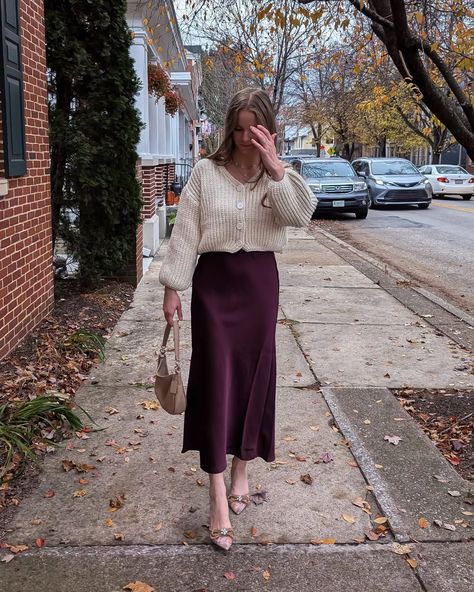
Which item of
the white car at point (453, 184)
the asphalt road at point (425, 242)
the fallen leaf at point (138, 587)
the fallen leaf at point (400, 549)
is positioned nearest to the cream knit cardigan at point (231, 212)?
the fallen leaf at point (138, 587)

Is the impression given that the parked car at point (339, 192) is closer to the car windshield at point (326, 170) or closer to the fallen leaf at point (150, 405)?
the car windshield at point (326, 170)

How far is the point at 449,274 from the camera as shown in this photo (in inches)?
422

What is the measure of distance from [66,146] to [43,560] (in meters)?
5.19

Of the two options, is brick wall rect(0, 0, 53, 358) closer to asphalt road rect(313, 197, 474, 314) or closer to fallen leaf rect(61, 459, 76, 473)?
fallen leaf rect(61, 459, 76, 473)

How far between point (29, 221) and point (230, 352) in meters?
3.27

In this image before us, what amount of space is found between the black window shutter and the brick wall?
14 cm

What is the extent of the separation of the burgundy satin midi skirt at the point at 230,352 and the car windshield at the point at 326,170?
16.9m

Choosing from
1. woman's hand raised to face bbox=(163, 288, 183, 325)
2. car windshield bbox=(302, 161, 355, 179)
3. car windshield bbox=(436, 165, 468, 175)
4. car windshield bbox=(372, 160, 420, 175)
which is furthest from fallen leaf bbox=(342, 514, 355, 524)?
car windshield bbox=(436, 165, 468, 175)

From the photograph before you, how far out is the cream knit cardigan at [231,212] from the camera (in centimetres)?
295

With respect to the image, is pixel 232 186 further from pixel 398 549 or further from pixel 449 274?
pixel 449 274

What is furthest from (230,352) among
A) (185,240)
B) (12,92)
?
(12,92)

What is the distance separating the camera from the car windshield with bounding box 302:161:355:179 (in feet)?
65.0

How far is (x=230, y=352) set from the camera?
3029 millimetres

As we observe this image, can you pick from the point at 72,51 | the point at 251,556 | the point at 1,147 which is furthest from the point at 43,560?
the point at 72,51
